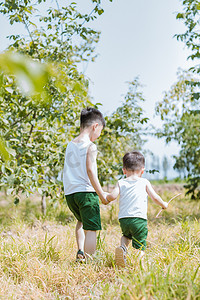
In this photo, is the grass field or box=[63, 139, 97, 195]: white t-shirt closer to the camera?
the grass field

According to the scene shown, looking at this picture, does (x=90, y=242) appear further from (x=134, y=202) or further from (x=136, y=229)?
(x=134, y=202)

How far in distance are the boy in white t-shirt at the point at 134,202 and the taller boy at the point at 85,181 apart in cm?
18

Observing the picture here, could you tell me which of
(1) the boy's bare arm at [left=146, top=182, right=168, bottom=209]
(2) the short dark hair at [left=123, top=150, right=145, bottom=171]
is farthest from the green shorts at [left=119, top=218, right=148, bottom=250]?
(2) the short dark hair at [left=123, top=150, right=145, bottom=171]

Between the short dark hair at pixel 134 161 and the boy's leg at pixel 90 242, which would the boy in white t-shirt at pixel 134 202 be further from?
the boy's leg at pixel 90 242

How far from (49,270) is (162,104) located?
474 cm

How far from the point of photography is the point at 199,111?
16.0 ft

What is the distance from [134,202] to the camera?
9.12 feet

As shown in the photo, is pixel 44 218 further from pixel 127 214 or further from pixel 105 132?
pixel 127 214

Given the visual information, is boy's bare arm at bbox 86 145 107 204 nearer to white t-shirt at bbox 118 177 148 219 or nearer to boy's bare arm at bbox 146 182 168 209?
white t-shirt at bbox 118 177 148 219

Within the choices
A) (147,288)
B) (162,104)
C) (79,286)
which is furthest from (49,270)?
(162,104)

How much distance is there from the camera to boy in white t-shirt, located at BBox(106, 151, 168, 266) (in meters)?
2.74

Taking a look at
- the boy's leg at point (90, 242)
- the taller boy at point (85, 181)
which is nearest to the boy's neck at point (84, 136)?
the taller boy at point (85, 181)

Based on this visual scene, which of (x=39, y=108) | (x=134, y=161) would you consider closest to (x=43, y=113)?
(x=39, y=108)

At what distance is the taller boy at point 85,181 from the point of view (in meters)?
2.71
